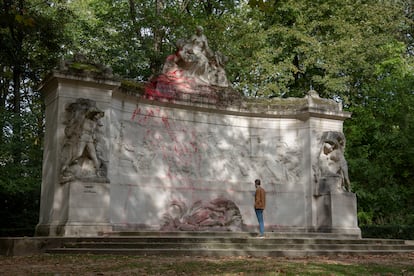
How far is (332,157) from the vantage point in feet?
56.4

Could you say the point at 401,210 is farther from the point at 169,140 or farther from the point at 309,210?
the point at 169,140

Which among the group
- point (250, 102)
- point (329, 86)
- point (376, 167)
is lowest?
point (376, 167)

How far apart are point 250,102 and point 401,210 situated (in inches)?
419

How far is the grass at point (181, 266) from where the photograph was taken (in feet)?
26.2

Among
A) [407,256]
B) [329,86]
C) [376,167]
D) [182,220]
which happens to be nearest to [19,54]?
[182,220]

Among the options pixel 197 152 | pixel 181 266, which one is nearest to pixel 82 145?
pixel 197 152

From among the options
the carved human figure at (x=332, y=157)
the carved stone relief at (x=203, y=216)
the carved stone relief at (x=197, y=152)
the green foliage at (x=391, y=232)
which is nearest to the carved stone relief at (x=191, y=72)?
the carved stone relief at (x=197, y=152)

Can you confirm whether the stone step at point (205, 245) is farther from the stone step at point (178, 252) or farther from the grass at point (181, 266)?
the grass at point (181, 266)

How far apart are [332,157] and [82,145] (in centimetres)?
851

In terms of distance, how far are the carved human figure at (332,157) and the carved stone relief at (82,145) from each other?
25.1 ft

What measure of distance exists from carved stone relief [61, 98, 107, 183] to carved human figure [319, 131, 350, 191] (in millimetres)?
7665

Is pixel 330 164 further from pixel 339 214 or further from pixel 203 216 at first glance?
pixel 203 216

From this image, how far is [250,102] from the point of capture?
18.0m

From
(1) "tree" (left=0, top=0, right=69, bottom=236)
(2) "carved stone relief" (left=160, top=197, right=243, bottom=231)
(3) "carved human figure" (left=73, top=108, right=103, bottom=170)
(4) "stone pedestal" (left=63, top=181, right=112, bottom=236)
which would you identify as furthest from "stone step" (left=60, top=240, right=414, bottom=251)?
(1) "tree" (left=0, top=0, right=69, bottom=236)
